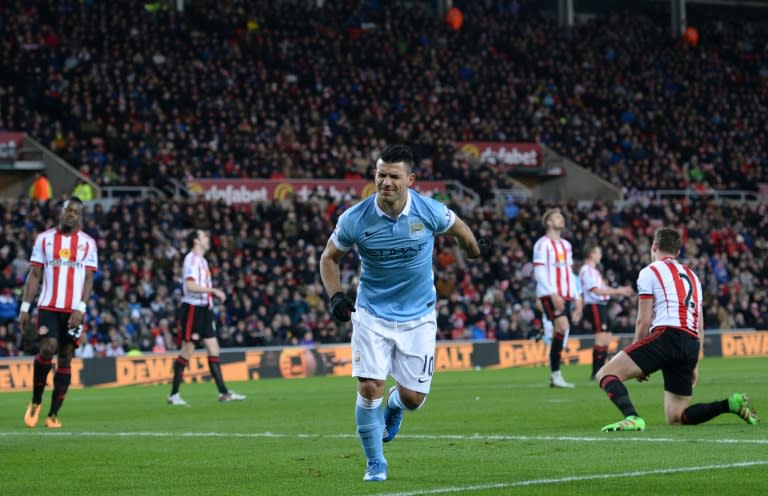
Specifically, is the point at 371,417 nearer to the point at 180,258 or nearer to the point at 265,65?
the point at 180,258

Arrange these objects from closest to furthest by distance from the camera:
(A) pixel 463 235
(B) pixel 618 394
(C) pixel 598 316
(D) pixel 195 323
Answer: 1. (A) pixel 463 235
2. (B) pixel 618 394
3. (D) pixel 195 323
4. (C) pixel 598 316

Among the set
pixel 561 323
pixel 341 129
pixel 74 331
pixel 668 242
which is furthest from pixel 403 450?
pixel 341 129

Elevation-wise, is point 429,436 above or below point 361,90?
below

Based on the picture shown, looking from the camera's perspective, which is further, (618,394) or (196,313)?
(196,313)

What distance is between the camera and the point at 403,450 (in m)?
10.5

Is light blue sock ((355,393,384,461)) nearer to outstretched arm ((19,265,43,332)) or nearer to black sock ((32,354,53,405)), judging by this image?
black sock ((32,354,53,405))

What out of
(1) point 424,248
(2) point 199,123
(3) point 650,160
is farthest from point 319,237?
(1) point 424,248

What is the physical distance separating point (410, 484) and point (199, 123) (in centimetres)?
3136

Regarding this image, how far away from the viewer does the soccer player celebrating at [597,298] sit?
1980 cm

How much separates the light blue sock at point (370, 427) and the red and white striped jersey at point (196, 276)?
994cm

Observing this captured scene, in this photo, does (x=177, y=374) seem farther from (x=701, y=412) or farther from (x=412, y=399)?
(x=412, y=399)

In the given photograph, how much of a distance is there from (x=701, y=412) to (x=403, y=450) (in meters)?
2.99

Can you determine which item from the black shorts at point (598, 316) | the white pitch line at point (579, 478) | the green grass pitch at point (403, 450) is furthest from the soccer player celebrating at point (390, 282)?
the black shorts at point (598, 316)

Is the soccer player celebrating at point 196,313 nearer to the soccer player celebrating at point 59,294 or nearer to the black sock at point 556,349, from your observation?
the soccer player celebrating at point 59,294
